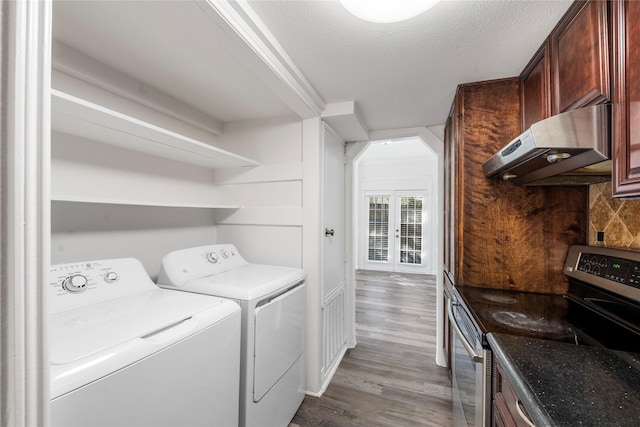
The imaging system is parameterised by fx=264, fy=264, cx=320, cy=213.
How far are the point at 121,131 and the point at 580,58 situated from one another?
205cm

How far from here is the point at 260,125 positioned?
2225 millimetres

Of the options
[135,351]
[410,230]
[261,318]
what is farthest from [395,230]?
[135,351]

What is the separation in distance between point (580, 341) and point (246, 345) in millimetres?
1359

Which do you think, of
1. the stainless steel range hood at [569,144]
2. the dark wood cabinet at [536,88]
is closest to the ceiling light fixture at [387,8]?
the stainless steel range hood at [569,144]

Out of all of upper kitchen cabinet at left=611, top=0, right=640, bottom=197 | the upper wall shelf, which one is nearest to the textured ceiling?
upper kitchen cabinet at left=611, top=0, right=640, bottom=197

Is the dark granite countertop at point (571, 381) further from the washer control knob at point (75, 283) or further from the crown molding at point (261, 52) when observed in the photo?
the washer control knob at point (75, 283)

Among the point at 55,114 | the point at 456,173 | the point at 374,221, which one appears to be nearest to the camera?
the point at 55,114

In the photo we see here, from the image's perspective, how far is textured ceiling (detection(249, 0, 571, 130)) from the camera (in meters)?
1.08

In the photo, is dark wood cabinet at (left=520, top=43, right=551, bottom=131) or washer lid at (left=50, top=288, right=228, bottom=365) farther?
dark wood cabinet at (left=520, top=43, right=551, bottom=131)

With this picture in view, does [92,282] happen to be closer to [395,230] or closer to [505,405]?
[505,405]

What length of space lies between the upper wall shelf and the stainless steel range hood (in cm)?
159

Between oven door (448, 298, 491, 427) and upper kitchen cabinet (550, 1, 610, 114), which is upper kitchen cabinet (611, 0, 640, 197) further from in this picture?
oven door (448, 298, 491, 427)

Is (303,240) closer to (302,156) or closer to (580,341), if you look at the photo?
(302,156)

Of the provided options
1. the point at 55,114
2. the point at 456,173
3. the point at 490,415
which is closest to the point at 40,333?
the point at 55,114
